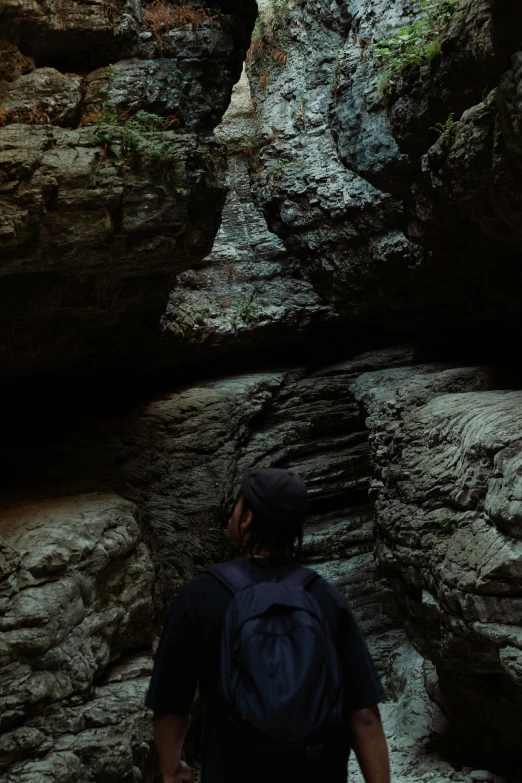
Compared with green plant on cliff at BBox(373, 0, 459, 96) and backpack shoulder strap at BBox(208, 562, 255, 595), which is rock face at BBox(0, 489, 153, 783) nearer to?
backpack shoulder strap at BBox(208, 562, 255, 595)

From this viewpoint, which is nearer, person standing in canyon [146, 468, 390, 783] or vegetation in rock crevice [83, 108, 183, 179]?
person standing in canyon [146, 468, 390, 783]

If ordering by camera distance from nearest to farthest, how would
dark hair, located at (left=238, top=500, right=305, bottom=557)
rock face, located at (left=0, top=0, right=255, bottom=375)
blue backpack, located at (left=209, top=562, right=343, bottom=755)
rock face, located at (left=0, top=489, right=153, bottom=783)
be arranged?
blue backpack, located at (left=209, top=562, right=343, bottom=755), dark hair, located at (left=238, top=500, right=305, bottom=557), rock face, located at (left=0, top=489, right=153, bottom=783), rock face, located at (left=0, top=0, right=255, bottom=375)

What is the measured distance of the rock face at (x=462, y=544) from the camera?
687 centimetres

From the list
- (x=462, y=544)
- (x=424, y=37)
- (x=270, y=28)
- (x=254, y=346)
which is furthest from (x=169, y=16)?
(x=270, y=28)

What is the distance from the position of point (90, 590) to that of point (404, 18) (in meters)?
11.1

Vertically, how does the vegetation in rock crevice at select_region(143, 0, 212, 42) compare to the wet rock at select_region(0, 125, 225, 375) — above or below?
Answer: above

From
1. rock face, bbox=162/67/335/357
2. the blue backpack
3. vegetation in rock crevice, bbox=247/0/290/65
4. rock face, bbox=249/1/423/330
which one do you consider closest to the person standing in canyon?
the blue backpack

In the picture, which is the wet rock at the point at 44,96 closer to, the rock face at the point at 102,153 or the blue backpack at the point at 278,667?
the rock face at the point at 102,153

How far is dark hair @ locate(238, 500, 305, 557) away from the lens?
9.03 feet

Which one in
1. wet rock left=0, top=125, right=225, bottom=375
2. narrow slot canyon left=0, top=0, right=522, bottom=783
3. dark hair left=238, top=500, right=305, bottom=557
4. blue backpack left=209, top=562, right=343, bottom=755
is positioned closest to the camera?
blue backpack left=209, top=562, right=343, bottom=755

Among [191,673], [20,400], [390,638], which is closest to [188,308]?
[20,400]

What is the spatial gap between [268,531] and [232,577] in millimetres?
210

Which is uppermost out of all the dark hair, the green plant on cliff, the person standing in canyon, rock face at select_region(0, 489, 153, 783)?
the green plant on cliff

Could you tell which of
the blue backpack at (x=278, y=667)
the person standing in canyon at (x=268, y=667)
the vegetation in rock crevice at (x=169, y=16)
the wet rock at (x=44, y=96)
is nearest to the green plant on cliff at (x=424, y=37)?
the vegetation in rock crevice at (x=169, y=16)
